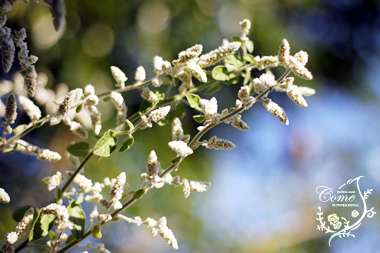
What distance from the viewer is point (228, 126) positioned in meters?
1.17

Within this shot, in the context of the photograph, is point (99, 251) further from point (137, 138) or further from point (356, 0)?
point (356, 0)

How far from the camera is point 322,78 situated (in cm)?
130

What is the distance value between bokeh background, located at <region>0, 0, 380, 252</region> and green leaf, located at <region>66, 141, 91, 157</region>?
56 cm

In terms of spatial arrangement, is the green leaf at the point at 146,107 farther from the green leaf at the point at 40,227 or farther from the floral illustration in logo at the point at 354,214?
the floral illustration in logo at the point at 354,214

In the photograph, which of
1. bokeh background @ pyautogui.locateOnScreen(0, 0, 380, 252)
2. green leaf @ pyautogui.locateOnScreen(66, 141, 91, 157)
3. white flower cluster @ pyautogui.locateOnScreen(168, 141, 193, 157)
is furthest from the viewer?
bokeh background @ pyautogui.locateOnScreen(0, 0, 380, 252)

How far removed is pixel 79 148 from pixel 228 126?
0.88 meters

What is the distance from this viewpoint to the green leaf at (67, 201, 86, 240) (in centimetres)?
29

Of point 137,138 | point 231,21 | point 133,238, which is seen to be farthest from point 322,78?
point 133,238

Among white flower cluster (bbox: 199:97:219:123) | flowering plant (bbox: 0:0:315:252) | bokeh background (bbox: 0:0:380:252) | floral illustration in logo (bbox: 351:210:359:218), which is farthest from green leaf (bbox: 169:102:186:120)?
floral illustration in logo (bbox: 351:210:359:218)

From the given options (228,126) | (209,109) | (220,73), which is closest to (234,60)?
(220,73)

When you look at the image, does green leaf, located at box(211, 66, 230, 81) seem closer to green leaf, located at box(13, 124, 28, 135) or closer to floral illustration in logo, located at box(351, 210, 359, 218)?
green leaf, located at box(13, 124, 28, 135)

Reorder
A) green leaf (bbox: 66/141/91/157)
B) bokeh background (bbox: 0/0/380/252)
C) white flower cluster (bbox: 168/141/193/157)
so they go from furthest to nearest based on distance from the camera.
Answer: bokeh background (bbox: 0/0/380/252)
green leaf (bbox: 66/141/91/157)
white flower cluster (bbox: 168/141/193/157)

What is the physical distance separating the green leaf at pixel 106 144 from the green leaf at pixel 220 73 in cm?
13

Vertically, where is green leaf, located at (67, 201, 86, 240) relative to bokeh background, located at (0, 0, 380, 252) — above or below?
below
